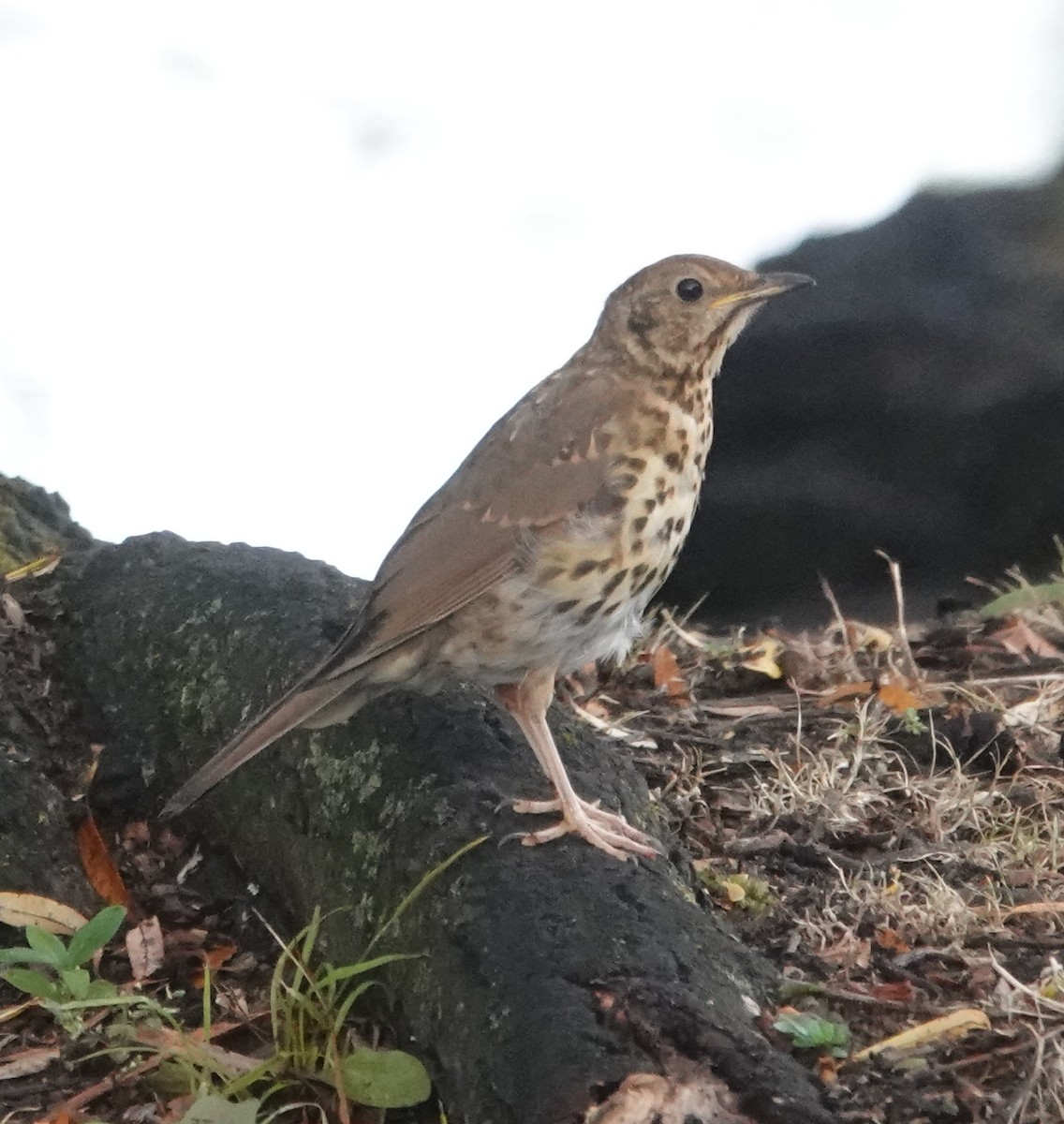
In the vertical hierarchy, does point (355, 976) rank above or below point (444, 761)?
below

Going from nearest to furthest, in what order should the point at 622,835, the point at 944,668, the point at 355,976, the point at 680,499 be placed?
1. the point at 355,976
2. the point at 622,835
3. the point at 680,499
4. the point at 944,668

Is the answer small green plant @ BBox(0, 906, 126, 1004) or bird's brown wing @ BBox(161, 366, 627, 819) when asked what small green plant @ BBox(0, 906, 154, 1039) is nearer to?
small green plant @ BBox(0, 906, 126, 1004)

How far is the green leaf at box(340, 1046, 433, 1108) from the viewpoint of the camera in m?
1.73

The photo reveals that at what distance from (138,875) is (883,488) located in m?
3.00

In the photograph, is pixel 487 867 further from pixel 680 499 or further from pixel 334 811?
pixel 680 499

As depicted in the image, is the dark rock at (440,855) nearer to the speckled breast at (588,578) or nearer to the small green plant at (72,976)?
the speckled breast at (588,578)

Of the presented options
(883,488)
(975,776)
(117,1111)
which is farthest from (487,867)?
(883,488)

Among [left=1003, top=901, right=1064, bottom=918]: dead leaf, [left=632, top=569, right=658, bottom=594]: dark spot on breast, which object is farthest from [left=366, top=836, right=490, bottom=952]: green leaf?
[left=1003, top=901, right=1064, bottom=918]: dead leaf

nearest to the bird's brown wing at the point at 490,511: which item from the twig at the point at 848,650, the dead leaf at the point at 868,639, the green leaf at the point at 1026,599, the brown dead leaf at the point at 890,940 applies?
the brown dead leaf at the point at 890,940

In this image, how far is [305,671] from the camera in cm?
242

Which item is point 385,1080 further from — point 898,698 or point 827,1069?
point 898,698

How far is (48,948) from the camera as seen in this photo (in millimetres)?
1940

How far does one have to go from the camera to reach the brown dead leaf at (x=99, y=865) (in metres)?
2.34

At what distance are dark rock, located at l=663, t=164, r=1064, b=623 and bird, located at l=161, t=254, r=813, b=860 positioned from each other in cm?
217
